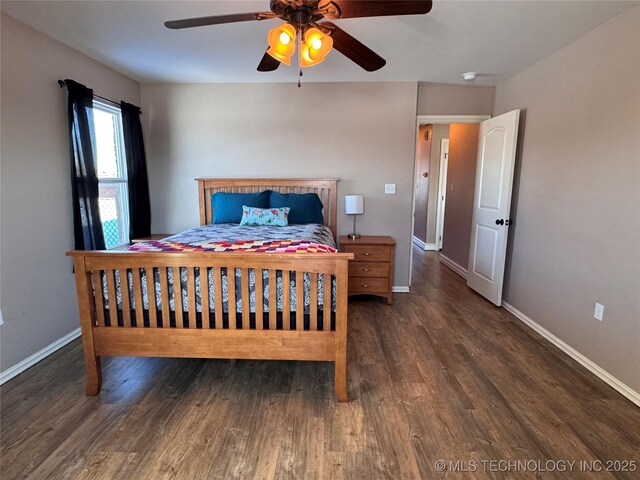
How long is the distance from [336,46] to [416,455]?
2173 mm

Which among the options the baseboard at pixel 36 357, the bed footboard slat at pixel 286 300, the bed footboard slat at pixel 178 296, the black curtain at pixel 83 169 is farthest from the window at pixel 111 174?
the bed footboard slat at pixel 286 300

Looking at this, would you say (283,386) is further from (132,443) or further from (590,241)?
(590,241)

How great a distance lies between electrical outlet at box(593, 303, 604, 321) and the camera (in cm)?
228

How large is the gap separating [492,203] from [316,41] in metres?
2.67

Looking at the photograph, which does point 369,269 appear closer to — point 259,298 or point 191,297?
point 259,298

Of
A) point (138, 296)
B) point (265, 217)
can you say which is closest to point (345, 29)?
point (265, 217)

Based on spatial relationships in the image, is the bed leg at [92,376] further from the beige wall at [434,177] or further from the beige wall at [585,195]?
the beige wall at [434,177]

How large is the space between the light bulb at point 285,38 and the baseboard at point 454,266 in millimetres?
3823

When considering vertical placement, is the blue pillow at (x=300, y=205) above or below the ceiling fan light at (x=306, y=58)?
below

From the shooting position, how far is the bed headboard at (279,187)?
3736 mm

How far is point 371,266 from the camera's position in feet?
11.6

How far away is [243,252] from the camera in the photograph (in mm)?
1857

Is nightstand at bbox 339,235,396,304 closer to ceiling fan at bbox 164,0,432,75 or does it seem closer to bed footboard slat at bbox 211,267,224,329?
bed footboard slat at bbox 211,267,224,329

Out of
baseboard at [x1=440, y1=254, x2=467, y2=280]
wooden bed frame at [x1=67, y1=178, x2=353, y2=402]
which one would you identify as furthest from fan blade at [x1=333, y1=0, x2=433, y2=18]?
baseboard at [x1=440, y1=254, x2=467, y2=280]
